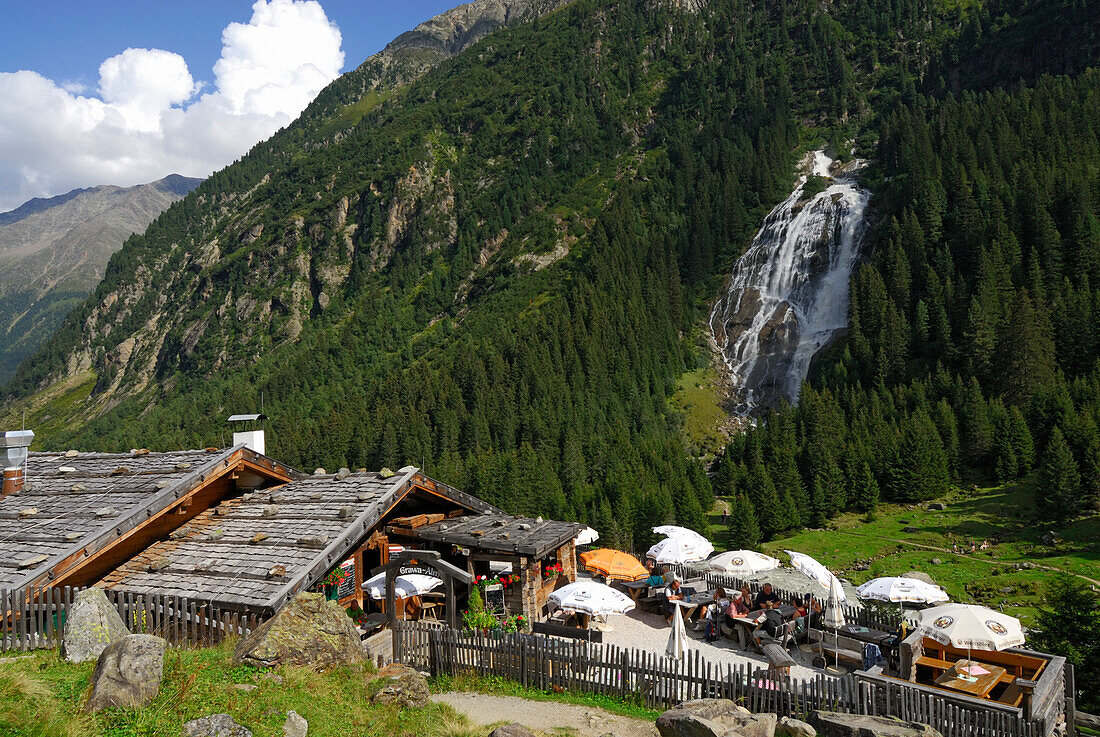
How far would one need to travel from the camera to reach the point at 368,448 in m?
86.5

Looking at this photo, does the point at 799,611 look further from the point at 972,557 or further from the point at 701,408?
the point at 701,408

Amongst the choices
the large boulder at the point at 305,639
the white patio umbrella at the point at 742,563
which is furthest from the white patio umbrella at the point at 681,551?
the large boulder at the point at 305,639

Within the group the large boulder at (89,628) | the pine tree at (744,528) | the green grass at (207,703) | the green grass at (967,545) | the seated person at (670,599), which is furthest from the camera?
the pine tree at (744,528)

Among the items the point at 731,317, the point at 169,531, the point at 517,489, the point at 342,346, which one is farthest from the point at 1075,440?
the point at 342,346

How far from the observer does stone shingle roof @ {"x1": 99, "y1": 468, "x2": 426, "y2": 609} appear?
12.4 meters

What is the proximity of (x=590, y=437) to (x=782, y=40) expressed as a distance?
6354 inches

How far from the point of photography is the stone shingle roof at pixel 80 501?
12.1 metres

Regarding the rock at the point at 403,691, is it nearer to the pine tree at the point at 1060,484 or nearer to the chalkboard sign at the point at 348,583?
the chalkboard sign at the point at 348,583

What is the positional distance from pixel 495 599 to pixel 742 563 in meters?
8.86

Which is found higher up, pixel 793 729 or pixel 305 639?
pixel 305 639

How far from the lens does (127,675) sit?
7367 mm

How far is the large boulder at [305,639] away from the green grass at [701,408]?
69.7m

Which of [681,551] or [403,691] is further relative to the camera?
[681,551]

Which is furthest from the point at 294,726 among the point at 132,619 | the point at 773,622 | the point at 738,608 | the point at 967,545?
the point at 967,545
